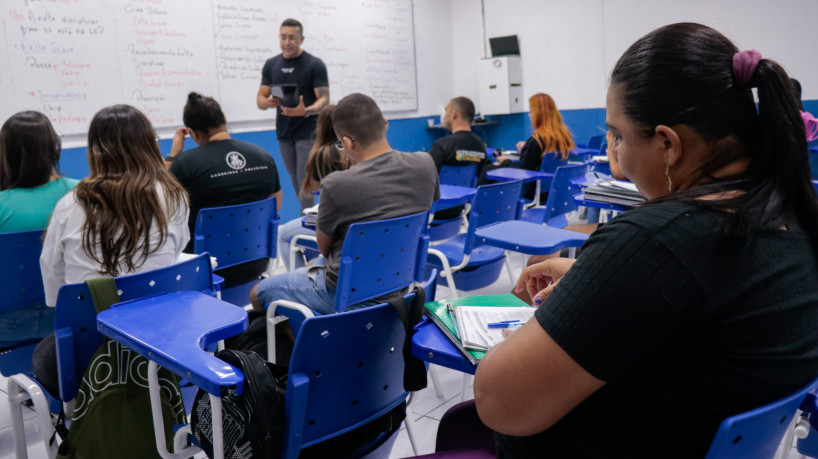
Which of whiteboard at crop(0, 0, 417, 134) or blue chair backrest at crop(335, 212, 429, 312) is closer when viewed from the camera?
blue chair backrest at crop(335, 212, 429, 312)

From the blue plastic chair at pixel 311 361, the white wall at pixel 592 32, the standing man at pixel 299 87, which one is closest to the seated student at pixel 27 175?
the blue plastic chair at pixel 311 361

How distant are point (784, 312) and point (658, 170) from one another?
25 centimetres

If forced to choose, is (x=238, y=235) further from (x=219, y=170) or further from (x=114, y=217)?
(x=114, y=217)

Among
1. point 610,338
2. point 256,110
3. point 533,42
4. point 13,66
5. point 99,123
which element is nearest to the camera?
point 610,338

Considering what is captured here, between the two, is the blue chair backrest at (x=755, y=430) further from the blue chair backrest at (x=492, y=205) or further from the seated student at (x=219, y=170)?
the seated student at (x=219, y=170)

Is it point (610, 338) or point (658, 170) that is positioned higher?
point (658, 170)

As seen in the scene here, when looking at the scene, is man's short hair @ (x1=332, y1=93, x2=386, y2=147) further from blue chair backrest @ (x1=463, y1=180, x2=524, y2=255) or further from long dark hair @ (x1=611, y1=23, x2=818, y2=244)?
long dark hair @ (x1=611, y1=23, x2=818, y2=244)

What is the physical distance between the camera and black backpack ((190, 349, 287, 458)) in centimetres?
118

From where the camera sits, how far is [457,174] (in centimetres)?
441

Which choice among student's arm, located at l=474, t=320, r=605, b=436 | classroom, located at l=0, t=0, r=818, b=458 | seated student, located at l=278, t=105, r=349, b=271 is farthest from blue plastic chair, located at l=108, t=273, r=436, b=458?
seated student, located at l=278, t=105, r=349, b=271

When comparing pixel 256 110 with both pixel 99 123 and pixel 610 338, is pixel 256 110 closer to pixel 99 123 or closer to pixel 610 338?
pixel 99 123

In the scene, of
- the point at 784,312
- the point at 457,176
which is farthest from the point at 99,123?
the point at 457,176

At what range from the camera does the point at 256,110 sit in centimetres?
593

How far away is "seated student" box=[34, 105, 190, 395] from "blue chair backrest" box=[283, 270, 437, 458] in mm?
958
